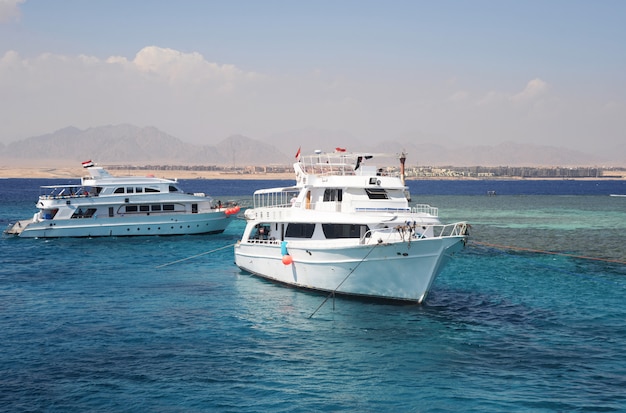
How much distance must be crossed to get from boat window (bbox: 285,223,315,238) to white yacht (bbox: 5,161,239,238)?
93.9 feet

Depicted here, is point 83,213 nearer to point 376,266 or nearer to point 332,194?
point 332,194

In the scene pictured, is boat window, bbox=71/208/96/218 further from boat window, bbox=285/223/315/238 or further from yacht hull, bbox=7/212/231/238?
boat window, bbox=285/223/315/238

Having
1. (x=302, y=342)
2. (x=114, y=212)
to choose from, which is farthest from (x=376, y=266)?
(x=114, y=212)

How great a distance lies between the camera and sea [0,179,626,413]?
794 inches

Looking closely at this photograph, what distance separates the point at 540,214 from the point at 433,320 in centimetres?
7126

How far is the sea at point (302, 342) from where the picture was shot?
2016 centimetres

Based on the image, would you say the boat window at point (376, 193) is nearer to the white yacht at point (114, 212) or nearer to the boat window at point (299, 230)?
the boat window at point (299, 230)

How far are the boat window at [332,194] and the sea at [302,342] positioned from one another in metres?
5.24

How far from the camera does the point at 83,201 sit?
6134 centimetres

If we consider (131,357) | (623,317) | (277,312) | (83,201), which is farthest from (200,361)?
(83,201)

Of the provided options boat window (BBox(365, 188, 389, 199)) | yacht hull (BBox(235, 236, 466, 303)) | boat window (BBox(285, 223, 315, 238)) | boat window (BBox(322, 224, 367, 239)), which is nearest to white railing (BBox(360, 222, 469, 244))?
yacht hull (BBox(235, 236, 466, 303))

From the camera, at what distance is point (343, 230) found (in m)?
33.8

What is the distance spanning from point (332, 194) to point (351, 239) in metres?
3.82

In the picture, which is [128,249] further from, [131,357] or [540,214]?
[540,214]
